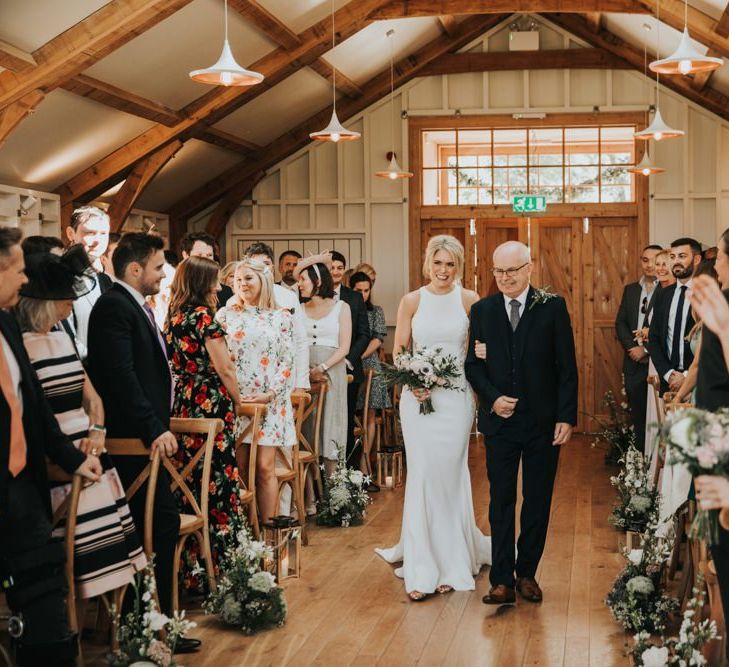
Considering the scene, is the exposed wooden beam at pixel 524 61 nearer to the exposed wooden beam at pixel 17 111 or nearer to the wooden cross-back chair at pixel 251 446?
the exposed wooden beam at pixel 17 111

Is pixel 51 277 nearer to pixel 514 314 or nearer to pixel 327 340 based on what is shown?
pixel 514 314

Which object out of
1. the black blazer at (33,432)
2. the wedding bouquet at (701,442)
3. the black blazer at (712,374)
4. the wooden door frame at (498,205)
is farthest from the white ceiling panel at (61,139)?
the wedding bouquet at (701,442)

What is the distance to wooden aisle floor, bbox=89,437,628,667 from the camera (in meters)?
4.43

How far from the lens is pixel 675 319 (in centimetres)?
703

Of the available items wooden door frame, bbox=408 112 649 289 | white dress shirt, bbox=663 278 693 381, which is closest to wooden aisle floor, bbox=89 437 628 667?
white dress shirt, bbox=663 278 693 381

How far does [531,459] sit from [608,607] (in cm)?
80

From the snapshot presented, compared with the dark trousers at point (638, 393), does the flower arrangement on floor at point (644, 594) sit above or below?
below

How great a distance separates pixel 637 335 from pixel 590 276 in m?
3.12

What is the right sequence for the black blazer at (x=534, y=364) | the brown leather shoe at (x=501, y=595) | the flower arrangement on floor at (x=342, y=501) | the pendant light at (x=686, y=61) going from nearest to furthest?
the black blazer at (x=534, y=364)
the brown leather shoe at (x=501, y=595)
the pendant light at (x=686, y=61)
the flower arrangement on floor at (x=342, y=501)

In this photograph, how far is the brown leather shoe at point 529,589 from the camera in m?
5.19

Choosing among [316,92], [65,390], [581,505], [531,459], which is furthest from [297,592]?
[316,92]

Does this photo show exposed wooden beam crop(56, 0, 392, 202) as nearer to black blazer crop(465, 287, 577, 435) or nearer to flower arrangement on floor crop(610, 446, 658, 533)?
flower arrangement on floor crop(610, 446, 658, 533)

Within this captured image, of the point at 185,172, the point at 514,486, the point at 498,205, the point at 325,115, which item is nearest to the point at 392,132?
the point at 325,115

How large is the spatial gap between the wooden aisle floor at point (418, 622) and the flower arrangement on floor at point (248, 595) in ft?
0.21
